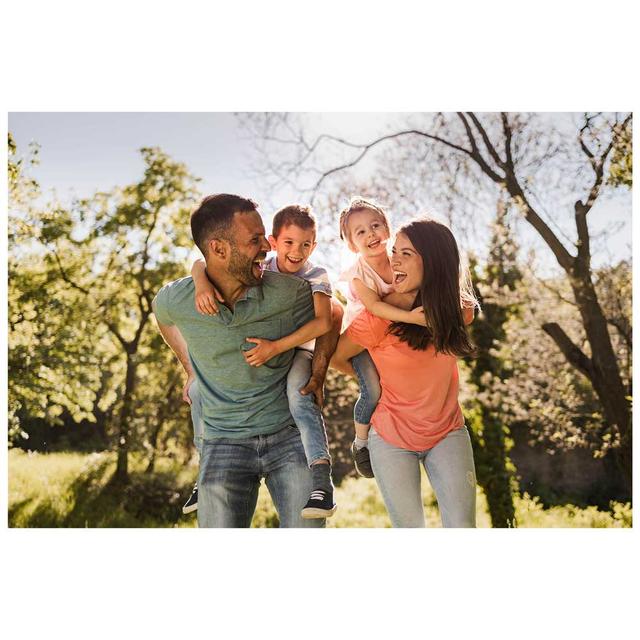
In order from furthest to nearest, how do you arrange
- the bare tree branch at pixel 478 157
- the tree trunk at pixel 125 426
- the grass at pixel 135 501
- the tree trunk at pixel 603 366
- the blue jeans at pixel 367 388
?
the tree trunk at pixel 125 426 < the grass at pixel 135 501 < the bare tree branch at pixel 478 157 < the tree trunk at pixel 603 366 < the blue jeans at pixel 367 388

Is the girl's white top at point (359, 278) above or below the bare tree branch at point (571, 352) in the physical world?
above

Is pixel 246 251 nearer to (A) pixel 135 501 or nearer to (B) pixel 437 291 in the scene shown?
(B) pixel 437 291


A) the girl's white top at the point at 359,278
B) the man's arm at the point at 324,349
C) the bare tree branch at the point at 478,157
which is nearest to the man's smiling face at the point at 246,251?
the man's arm at the point at 324,349

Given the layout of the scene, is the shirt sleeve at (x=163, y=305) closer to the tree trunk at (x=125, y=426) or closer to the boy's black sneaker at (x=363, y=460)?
the boy's black sneaker at (x=363, y=460)

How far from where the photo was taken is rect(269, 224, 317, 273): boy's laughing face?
9.19 ft

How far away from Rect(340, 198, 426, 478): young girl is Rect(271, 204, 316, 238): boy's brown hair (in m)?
0.20

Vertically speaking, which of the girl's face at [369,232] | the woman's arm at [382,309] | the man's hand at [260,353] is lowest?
the man's hand at [260,353]

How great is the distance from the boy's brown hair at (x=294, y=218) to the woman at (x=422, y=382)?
15.6 inches

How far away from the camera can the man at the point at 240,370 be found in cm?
242

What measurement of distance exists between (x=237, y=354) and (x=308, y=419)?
0.36 metres
